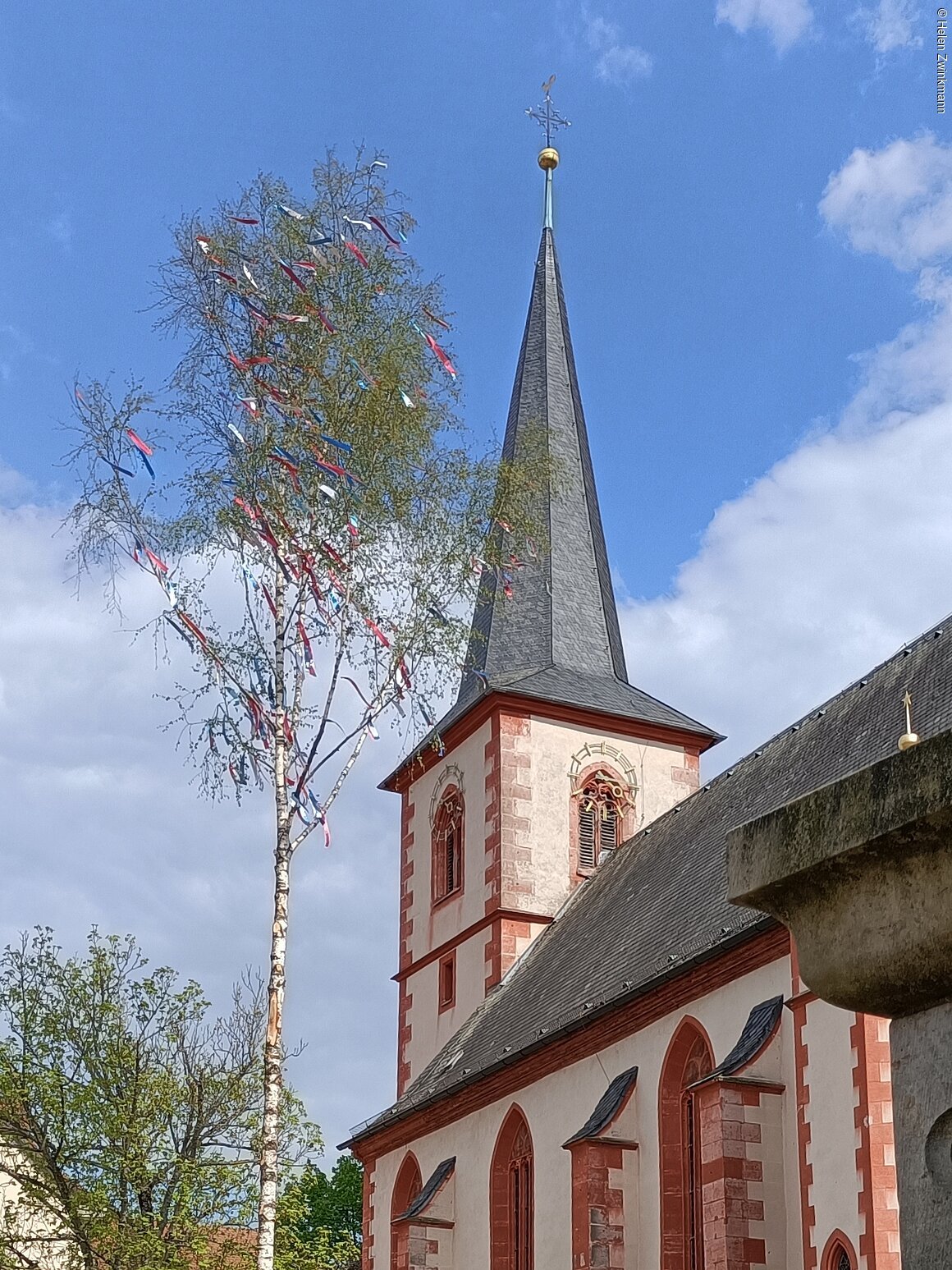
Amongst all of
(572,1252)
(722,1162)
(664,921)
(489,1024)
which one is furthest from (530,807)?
(722,1162)

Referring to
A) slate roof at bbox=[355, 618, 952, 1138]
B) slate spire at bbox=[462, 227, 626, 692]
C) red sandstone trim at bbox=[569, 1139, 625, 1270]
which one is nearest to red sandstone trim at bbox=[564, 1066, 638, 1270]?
red sandstone trim at bbox=[569, 1139, 625, 1270]

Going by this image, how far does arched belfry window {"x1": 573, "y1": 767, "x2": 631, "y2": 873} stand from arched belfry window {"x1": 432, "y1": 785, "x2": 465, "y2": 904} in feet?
7.13

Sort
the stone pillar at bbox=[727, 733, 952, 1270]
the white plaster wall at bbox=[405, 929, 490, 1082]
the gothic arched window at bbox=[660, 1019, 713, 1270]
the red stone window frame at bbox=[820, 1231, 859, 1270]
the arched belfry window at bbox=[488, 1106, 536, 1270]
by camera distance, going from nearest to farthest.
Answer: the stone pillar at bbox=[727, 733, 952, 1270], the red stone window frame at bbox=[820, 1231, 859, 1270], the gothic arched window at bbox=[660, 1019, 713, 1270], the arched belfry window at bbox=[488, 1106, 536, 1270], the white plaster wall at bbox=[405, 929, 490, 1082]

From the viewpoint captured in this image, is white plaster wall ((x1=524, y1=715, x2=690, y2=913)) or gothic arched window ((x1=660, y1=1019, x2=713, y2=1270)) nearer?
gothic arched window ((x1=660, y1=1019, x2=713, y2=1270))

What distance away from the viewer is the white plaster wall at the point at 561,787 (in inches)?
1134

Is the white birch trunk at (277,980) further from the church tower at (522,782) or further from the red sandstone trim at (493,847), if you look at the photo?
the red sandstone trim at (493,847)

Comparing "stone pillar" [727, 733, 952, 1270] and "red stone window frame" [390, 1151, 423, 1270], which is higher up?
"red stone window frame" [390, 1151, 423, 1270]

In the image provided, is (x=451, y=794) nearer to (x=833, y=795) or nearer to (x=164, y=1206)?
(x=164, y=1206)

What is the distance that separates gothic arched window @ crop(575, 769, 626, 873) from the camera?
96.6 ft

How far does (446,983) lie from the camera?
29.4m

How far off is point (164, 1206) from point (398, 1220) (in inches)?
168

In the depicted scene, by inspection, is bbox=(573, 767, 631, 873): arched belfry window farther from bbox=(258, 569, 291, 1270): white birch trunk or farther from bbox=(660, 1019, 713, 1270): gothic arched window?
bbox=(258, 569, 291, 1270): white birch trunk

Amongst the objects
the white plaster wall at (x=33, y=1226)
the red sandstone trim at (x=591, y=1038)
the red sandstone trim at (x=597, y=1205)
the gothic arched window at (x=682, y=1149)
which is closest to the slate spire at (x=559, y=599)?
the red sandstone trim at (x=591, y=1038)

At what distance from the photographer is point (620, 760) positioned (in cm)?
3014
